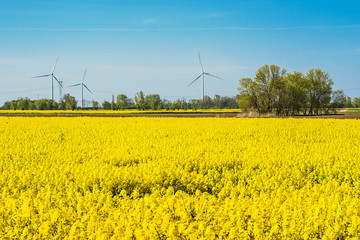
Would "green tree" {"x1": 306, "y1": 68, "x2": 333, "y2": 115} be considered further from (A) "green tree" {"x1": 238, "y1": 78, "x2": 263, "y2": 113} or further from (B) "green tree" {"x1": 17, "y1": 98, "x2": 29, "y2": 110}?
(B) "green tree" {"x1": 17, "y1": 98, "x2": 29, "y2": 110}

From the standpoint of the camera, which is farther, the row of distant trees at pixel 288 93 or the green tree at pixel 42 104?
the green tree at pixel 42 104

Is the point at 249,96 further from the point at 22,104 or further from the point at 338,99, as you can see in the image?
the point at 22,104

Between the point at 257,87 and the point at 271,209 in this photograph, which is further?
the point at 257,87

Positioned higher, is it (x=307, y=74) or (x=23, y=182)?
(x=307, y=74)

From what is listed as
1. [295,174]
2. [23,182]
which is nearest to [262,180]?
[295,174]

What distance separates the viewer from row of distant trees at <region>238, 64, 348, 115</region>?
7712 cm

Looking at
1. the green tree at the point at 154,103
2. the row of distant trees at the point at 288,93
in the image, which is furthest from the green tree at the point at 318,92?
the green tree at the point at 154,103

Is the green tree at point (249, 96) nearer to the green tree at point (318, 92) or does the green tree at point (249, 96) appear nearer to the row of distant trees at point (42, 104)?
the green tree at point (318, 92)

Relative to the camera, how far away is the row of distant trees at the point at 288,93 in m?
77.1

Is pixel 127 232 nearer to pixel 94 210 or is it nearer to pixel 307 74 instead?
pixel 94 210

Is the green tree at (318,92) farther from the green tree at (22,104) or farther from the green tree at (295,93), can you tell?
the green tree at (22,104)

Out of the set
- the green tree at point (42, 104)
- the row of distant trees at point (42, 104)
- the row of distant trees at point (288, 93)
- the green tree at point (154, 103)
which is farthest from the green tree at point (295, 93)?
the green tree at point (42, 104)

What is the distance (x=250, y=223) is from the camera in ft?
19.5

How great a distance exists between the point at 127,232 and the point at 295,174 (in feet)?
23.8
